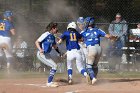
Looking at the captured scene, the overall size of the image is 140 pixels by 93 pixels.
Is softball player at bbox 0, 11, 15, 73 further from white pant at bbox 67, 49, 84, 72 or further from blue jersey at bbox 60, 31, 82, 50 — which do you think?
white pant at bbox 67, 49, 84, 72

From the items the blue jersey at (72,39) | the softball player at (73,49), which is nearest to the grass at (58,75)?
the softball player at (73,49)

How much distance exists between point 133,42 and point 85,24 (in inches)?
165

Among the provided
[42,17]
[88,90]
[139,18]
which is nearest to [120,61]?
[139,18]

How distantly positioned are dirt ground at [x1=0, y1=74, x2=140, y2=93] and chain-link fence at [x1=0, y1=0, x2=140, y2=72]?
14.8ft

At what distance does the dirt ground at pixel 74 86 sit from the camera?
12453 mm

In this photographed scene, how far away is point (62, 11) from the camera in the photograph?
20.3 meters

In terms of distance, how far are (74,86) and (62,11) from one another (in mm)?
7352

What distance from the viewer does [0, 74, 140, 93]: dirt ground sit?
12.5 m

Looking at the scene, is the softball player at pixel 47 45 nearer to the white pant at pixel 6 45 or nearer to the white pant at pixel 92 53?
the white pant at pixel 92 53

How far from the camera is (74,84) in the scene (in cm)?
1399

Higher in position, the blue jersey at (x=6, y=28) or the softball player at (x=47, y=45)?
the blue jersey at (x=6, y=28)

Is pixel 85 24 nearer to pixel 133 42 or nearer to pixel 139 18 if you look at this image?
pixel 133 42

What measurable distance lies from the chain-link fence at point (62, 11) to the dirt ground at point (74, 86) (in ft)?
14.8

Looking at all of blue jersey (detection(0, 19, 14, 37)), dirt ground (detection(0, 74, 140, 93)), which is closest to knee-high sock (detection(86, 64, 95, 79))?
dirt ground (detection(0, 74, 140, 93))
